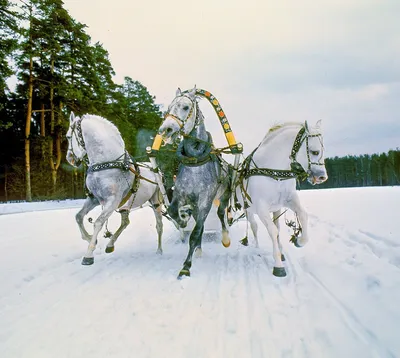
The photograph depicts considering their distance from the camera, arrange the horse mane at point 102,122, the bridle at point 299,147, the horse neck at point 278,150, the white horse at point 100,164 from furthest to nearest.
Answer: the horse mane at point 102,122, the white horse at point 100,164, the horse neck at point 278,150, the bridle at point 299,147

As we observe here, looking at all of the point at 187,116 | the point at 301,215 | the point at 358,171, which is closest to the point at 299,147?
the point at 301,215

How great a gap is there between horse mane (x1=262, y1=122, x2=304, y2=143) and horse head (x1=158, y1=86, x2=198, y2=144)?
143 cm

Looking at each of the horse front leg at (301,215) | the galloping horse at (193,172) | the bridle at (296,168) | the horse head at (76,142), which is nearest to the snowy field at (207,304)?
the horse front leg at (301,215)

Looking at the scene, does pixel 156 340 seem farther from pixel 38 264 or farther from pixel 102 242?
pixel 102 242

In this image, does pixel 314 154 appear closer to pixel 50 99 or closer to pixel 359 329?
pixel 359 329

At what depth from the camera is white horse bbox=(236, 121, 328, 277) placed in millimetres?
5016

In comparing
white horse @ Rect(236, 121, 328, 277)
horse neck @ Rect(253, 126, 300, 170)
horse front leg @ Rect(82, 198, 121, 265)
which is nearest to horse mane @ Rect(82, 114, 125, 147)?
horse front leg @ Rect(82, 198, 121, 265)

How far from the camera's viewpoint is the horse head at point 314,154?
4969 mm

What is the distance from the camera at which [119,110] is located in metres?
30.3

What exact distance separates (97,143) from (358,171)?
10413cm

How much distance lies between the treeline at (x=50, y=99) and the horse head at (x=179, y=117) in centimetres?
A: 1681

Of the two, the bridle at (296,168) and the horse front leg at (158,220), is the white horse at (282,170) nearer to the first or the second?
the bridle at (296,168)

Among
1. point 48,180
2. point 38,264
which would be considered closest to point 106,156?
→ point 38,264

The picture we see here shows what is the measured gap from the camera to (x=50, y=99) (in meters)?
24.7
